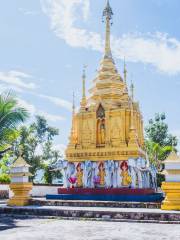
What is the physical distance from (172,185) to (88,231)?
520 cm

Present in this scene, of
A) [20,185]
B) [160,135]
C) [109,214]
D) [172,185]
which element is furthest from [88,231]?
[160,135]

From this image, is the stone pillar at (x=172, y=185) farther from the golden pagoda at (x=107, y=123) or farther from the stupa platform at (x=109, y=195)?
the golden pagoda at (x=107, y=123)

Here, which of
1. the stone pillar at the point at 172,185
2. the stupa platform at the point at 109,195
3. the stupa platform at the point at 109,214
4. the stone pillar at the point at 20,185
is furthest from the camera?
the stupa platform at the point at 109,195

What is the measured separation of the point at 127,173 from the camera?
806 inches

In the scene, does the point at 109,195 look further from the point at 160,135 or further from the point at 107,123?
the point at 160,135

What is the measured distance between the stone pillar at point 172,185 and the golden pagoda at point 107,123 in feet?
20.8

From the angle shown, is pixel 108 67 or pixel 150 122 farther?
pixel 150 122

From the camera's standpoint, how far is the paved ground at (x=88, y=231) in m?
8.66

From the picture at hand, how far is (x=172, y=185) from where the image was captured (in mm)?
13820

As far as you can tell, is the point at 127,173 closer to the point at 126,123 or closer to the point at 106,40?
the point at 126,123

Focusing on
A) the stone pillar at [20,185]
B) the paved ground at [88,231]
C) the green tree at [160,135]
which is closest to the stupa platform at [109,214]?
the paved ground at [88,231]

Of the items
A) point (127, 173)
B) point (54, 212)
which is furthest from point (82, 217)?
point (127, 173)

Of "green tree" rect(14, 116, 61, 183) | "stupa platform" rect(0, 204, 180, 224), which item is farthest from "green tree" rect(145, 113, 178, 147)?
"stupa platform" rect(0, 204, 180, 224)

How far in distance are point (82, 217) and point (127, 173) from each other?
8079mm
